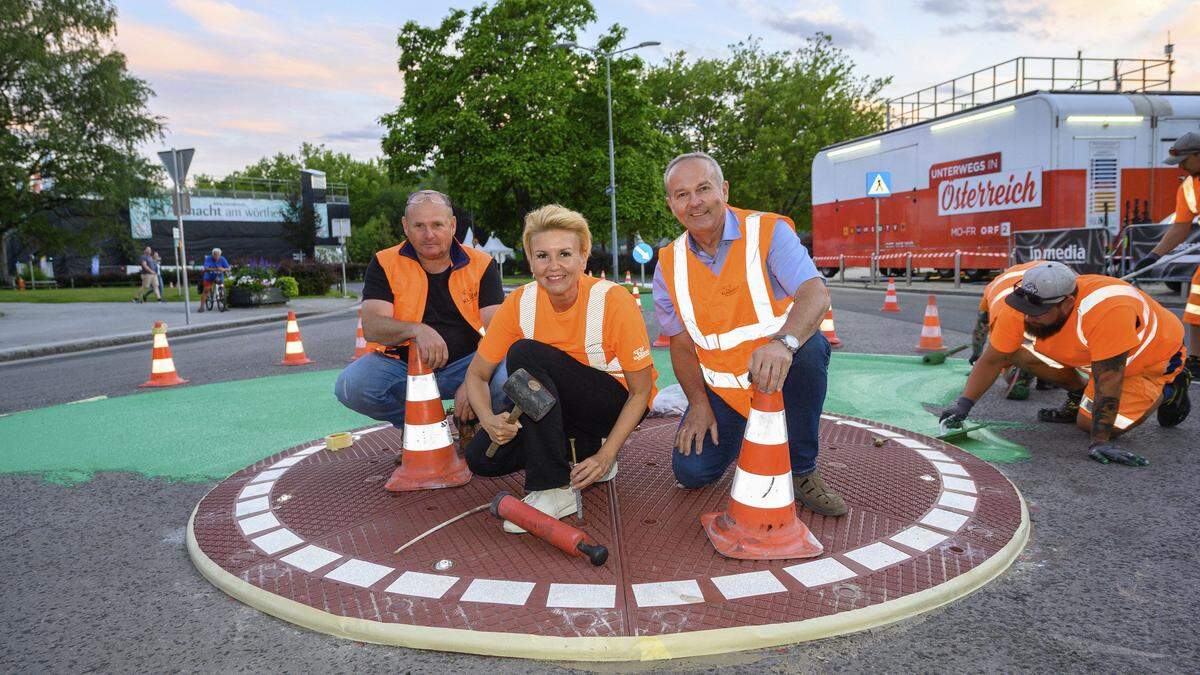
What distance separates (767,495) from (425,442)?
1.78 m

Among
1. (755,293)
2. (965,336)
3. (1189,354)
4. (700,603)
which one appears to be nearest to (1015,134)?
(965,336)

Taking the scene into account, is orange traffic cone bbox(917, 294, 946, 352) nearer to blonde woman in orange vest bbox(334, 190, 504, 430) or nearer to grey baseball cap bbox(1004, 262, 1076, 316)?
grey baseball cap bbox(1004, 262, 1076, 316)

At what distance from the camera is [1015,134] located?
16406 mm

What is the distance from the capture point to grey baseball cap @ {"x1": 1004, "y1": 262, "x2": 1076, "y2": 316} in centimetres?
395

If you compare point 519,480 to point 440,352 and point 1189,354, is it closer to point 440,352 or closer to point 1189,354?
point 440,352

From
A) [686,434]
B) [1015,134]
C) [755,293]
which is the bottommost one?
[686,434]

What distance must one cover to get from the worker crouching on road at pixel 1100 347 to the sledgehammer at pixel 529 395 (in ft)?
9.01

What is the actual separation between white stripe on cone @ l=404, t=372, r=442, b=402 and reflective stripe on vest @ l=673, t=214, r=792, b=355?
1.35 m

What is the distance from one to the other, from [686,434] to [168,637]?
206cm

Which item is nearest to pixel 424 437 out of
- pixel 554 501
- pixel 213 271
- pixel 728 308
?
pixel 554 501

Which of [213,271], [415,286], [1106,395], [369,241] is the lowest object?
[1106,395]

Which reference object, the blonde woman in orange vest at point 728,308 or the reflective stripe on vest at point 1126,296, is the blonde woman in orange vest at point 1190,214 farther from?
the blonde woman in orange vest at point 728,308

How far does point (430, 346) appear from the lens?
3.85 m

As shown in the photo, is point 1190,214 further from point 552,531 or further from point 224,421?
point 224,421
